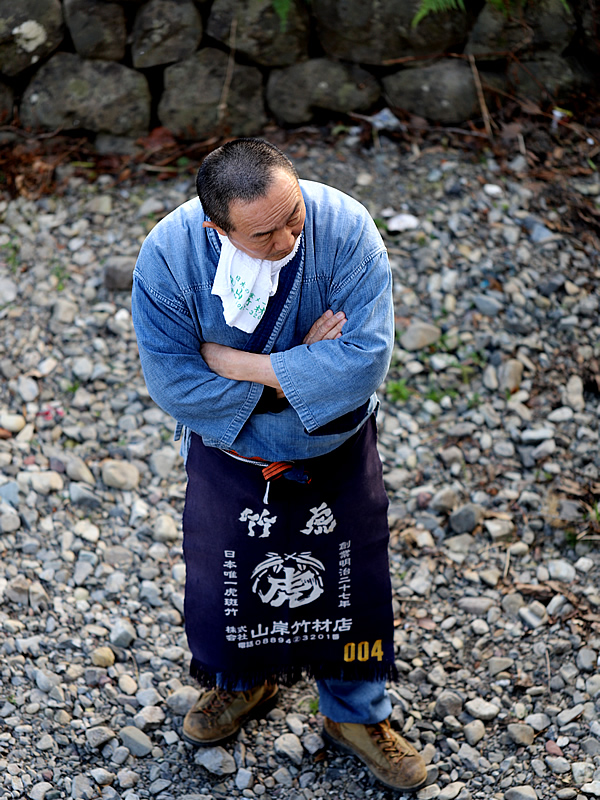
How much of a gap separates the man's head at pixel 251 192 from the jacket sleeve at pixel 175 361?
0.24 m

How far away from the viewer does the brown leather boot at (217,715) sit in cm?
254

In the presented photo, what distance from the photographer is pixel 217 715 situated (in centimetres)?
256

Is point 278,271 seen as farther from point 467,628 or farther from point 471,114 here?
point 471,114

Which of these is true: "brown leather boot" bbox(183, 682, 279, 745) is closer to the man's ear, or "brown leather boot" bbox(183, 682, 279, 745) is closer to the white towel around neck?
the white towel around neck

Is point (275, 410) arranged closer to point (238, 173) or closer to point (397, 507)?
point (238, 173)

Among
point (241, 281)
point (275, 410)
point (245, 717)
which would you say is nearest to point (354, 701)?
point (245, 717)

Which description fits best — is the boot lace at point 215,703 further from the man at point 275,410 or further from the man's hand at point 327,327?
the man's hand at point 327,327

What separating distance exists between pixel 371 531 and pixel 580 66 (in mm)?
3181

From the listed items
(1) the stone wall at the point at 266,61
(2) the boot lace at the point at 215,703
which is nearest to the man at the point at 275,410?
(2) the boot lace at the point at 215,703

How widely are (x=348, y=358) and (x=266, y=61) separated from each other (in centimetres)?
293

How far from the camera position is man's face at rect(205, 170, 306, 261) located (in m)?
1.72

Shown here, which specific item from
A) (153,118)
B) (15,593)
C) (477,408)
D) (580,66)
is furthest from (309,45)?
(15,593)

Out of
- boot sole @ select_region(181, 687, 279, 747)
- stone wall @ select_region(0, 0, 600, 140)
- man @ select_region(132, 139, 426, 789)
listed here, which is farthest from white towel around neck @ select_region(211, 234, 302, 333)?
stone wall @ select_region(0, 0, 600, 140)

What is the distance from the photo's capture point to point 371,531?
226cm
